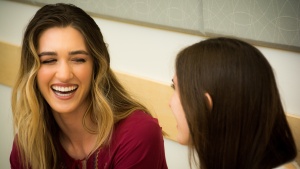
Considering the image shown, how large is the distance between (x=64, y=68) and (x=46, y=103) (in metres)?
0.31

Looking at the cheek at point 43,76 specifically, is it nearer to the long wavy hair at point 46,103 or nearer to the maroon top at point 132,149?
the long wavy hair at point 46,103

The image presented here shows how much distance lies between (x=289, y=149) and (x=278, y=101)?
0.15 m

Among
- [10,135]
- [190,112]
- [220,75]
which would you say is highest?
[220,75]

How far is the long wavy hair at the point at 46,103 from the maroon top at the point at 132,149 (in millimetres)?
39

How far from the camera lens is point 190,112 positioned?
44.6 inches

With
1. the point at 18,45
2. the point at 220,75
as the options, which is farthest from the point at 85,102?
the point at 18,45

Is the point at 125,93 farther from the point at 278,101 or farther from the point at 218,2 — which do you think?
the point at 278,101

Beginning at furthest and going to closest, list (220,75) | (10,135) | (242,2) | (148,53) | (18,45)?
(10,135) < (18,45) < (148,53) < (242,2) < (220,75)

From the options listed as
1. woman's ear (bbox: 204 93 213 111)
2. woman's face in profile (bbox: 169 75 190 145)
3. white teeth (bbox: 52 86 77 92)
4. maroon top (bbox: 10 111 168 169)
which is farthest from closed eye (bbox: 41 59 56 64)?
woman's ear (bbox: 204 93 213 111)

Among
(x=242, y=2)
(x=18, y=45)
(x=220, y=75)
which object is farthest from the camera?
(x=18, y=45)

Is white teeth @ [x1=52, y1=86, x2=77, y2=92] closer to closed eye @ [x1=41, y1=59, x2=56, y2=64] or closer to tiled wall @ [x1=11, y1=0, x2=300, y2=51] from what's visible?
closed eye @ [x1=41, y1=59, x2=56, y2=64]

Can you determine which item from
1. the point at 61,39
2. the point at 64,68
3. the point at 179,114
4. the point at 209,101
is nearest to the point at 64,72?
the point at 64,68

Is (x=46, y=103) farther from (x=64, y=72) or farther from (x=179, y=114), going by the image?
(x=179, y=114)

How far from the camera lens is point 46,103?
176 centimetres
